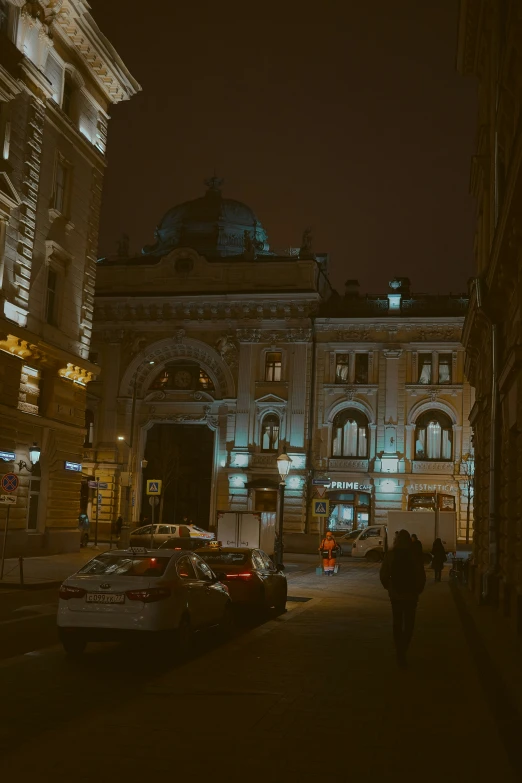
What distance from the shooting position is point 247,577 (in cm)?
1872

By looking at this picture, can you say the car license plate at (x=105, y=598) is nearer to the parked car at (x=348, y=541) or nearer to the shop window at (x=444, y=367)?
the parked car at (x=348, y=541)

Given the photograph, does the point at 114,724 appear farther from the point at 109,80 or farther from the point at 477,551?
the point at 109,80

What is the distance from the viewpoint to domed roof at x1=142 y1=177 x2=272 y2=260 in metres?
64.6

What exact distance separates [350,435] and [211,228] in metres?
18.5

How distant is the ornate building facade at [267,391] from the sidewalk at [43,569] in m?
20.5

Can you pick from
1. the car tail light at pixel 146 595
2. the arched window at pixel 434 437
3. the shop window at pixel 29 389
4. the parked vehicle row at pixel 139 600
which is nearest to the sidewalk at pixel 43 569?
the shop window at pixel 29 389

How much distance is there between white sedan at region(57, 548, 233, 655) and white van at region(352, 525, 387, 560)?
34549 millimetres

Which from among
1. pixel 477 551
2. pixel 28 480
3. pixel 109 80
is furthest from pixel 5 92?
pixel 477 551

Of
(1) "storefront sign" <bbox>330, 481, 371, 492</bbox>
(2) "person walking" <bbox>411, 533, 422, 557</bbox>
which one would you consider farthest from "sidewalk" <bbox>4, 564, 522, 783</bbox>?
(1) "storefront sign" <bbox>330, 481, 371, 492</bbox>

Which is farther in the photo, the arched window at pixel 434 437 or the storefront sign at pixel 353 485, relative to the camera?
the storefront sign at pixel 353 485

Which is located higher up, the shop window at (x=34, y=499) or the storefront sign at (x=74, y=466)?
the storefront sign at (x=74, y=466)

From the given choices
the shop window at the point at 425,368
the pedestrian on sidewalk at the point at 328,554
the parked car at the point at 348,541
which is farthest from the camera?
the shop window at the point at 425,368

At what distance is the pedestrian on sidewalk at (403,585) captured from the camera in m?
12.8

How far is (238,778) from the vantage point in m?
6.63
